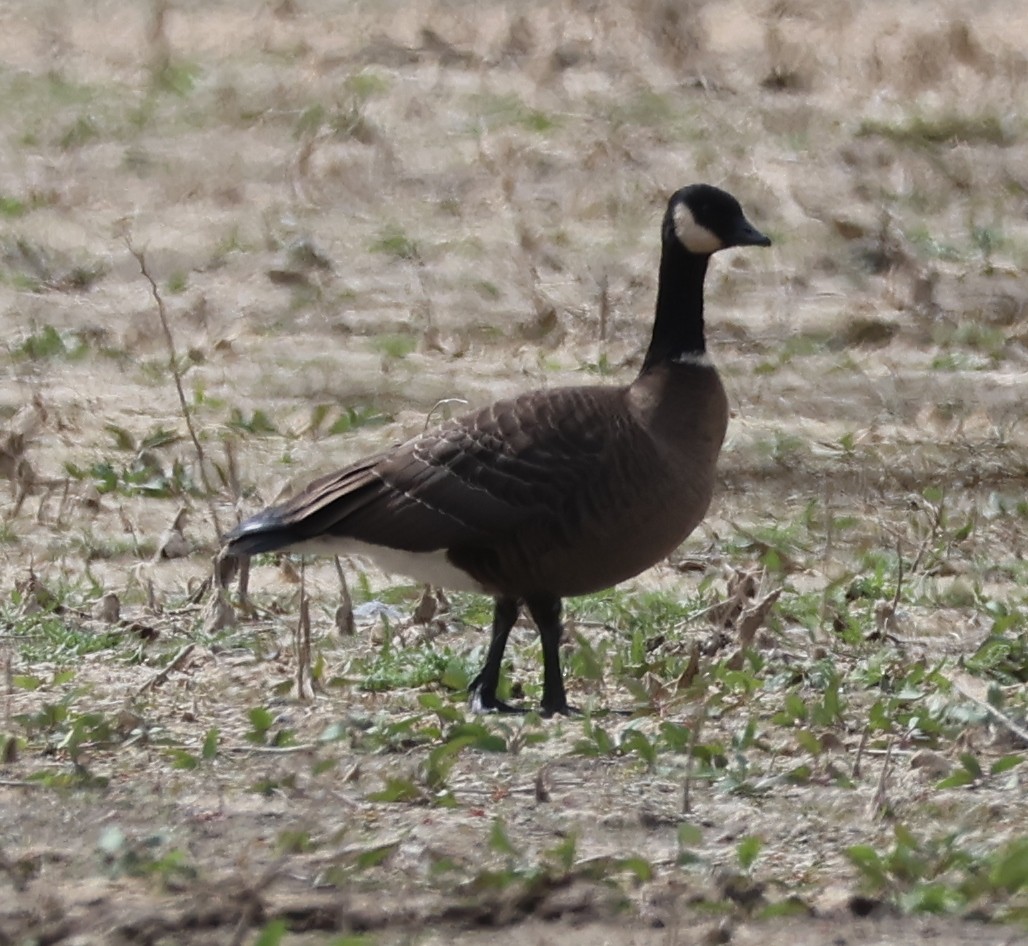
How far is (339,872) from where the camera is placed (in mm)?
A: 4676

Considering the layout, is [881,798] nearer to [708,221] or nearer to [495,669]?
Result: [495,669]

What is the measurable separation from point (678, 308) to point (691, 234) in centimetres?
26

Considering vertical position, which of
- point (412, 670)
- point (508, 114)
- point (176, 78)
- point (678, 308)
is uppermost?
point (176, 78)

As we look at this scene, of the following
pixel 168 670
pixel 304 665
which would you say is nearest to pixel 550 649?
pixel 304 665

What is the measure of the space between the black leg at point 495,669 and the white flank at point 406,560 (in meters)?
0.10

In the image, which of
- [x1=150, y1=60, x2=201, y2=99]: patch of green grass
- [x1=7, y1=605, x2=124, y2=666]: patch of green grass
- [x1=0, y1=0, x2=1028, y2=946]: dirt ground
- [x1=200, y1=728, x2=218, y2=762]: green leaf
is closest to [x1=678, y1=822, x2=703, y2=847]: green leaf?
[x1=0, y1=0, x2=1028, y2=946]: dirt ground

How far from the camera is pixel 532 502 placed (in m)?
6.55

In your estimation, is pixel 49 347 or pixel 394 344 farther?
pixel 394 344

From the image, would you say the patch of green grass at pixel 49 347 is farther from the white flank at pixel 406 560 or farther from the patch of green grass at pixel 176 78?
the white flank at pixel 406 560

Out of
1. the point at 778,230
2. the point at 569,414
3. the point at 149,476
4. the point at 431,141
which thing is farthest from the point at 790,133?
the point at 569,414

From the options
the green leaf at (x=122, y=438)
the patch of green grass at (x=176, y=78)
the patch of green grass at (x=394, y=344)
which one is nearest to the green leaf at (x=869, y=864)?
the green leaf at (x=122, y=438)

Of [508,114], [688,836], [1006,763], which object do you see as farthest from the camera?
[508,114]

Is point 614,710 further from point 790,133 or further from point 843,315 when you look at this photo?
point 790,133

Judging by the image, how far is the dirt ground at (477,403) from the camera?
483cm
